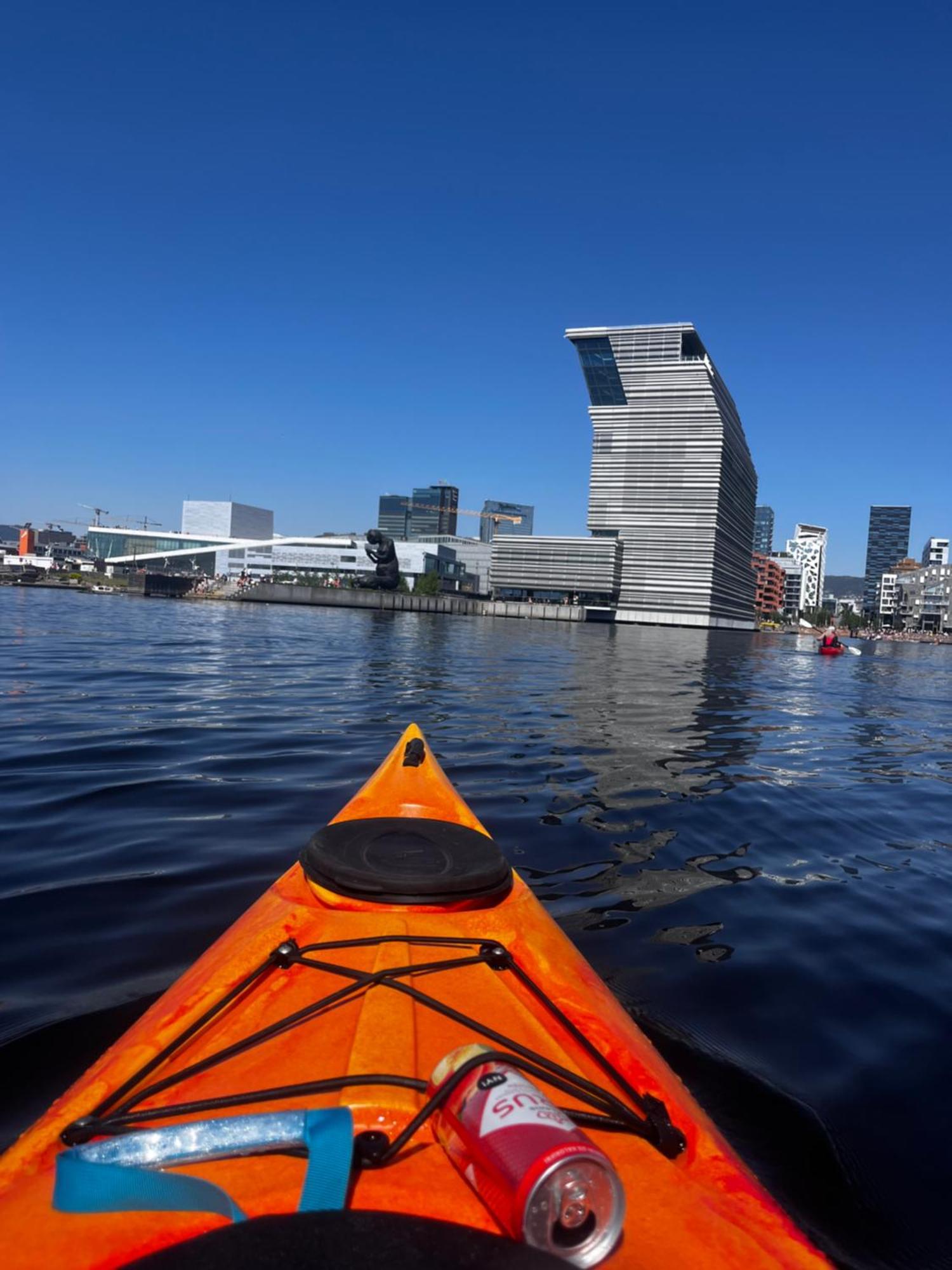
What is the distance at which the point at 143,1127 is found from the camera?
175cm

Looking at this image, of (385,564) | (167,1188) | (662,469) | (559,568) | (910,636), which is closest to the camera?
(167,1188)

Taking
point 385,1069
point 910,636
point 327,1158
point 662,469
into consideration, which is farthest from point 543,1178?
point 910,636

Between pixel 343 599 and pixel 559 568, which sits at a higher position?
pixel 559 568

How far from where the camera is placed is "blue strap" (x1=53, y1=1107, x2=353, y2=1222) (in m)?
1.39

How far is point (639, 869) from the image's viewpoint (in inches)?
215

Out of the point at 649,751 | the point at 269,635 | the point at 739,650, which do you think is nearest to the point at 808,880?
the point at 649,751

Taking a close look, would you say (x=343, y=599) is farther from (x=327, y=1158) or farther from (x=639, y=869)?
(x=327, y=1158)

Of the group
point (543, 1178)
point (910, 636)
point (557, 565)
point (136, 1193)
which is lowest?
point (136, 1193)

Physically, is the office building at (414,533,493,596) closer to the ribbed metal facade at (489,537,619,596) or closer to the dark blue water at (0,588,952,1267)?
the ribbed metal facade at (489,537,619,596)

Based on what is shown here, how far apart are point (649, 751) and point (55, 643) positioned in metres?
16.9

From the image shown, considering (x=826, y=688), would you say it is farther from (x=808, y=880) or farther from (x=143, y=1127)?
(x=143, y=1127)

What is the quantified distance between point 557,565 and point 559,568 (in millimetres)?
715

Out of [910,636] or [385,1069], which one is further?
[910,636]

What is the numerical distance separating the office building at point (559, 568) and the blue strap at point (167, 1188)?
126 metres
